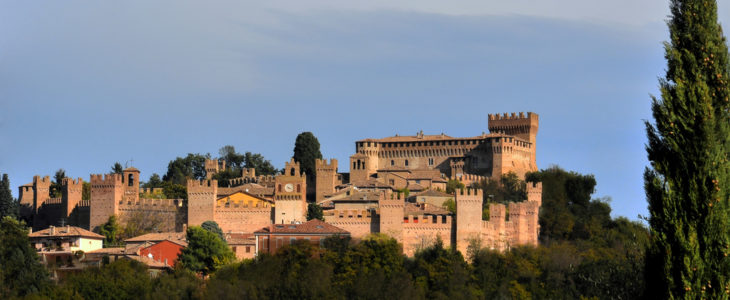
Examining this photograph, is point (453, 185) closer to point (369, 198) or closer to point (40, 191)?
point (369, 198)

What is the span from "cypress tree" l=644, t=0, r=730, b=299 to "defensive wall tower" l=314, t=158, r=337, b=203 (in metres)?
53.8

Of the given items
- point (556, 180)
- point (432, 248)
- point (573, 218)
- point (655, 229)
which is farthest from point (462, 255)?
point (655, 229)

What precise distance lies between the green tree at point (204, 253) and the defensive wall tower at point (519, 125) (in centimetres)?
3442

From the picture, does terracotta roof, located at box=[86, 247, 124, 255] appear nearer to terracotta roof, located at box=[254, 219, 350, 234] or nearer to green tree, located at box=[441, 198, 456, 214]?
terracotta roof, located at box=[254, 219, 350, 234]

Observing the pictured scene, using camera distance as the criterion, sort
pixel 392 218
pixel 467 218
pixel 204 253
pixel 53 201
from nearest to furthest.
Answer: pixel 204 253 → pixel 392 218 → pixel 467 218 → pixel 53 201

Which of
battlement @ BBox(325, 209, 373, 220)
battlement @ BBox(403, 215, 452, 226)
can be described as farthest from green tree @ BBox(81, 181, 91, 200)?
battlement @ BBox(403, 215, 452, 226)

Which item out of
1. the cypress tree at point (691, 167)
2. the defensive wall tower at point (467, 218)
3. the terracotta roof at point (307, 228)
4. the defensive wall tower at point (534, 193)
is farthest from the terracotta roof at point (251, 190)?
the cypress tree at point (691, 167)

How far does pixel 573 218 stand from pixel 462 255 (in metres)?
11.2

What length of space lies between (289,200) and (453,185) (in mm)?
14402

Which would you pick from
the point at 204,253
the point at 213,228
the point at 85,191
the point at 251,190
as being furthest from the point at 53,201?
the point at 204,253

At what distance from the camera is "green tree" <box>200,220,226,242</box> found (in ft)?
189

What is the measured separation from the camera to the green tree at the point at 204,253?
5525cm

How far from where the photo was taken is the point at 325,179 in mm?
70250

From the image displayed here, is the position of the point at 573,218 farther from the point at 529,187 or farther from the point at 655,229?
the point at 655,229
